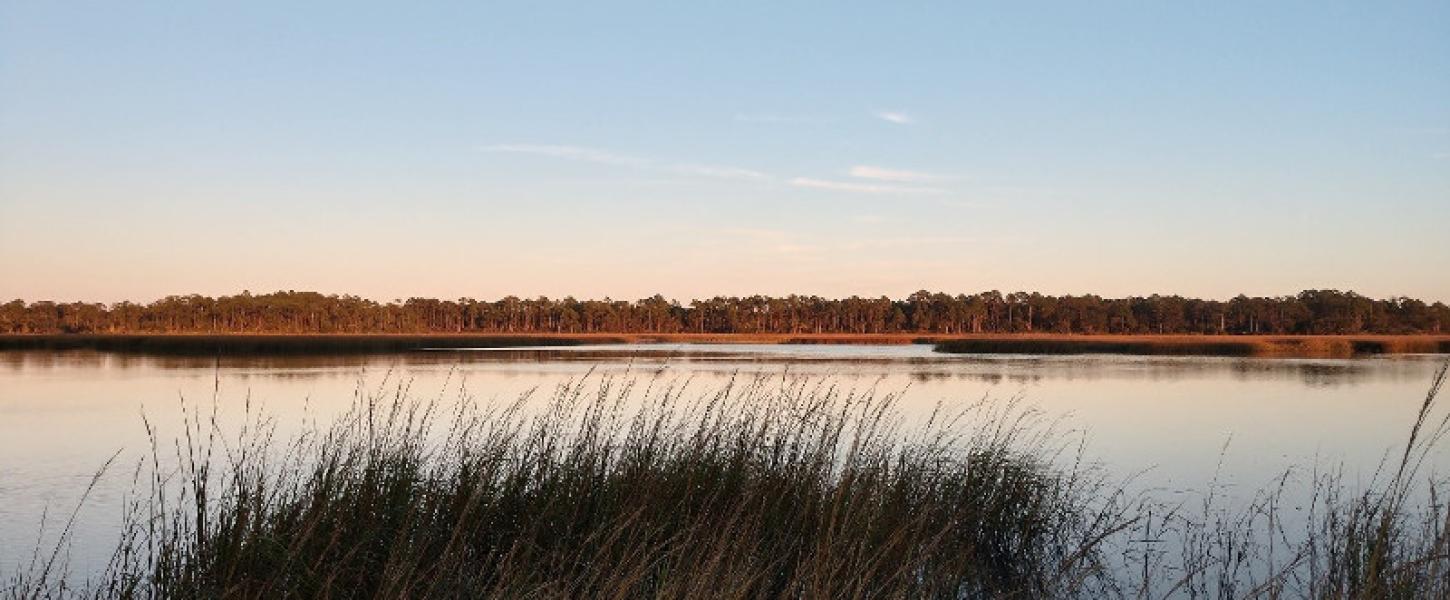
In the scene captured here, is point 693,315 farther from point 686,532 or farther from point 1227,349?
point 686,532

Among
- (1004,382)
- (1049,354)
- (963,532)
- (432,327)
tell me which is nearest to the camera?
(963,532)

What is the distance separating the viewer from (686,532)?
711cm

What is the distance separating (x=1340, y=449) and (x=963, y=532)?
11.8 metres

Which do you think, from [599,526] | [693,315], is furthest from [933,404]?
[693,315]

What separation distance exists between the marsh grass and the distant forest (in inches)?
5441

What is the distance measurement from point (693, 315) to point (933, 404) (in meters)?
144

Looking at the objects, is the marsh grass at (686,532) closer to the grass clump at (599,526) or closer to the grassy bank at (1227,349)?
the grass clump at (599,526)

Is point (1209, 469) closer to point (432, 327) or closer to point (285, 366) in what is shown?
point (285, 366)

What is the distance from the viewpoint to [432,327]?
17600 centimetres

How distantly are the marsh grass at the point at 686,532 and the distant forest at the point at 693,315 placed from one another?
453 ft

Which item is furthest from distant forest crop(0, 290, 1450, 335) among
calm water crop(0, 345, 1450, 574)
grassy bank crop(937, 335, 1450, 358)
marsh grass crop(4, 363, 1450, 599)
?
marsh grass crop(4, 363, 1450, 599)

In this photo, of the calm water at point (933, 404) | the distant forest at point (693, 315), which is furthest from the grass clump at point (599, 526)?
the distant forest at point (693, 315)

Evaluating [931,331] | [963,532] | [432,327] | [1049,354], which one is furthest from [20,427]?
[432,327]

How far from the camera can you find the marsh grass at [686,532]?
18.7 feet
